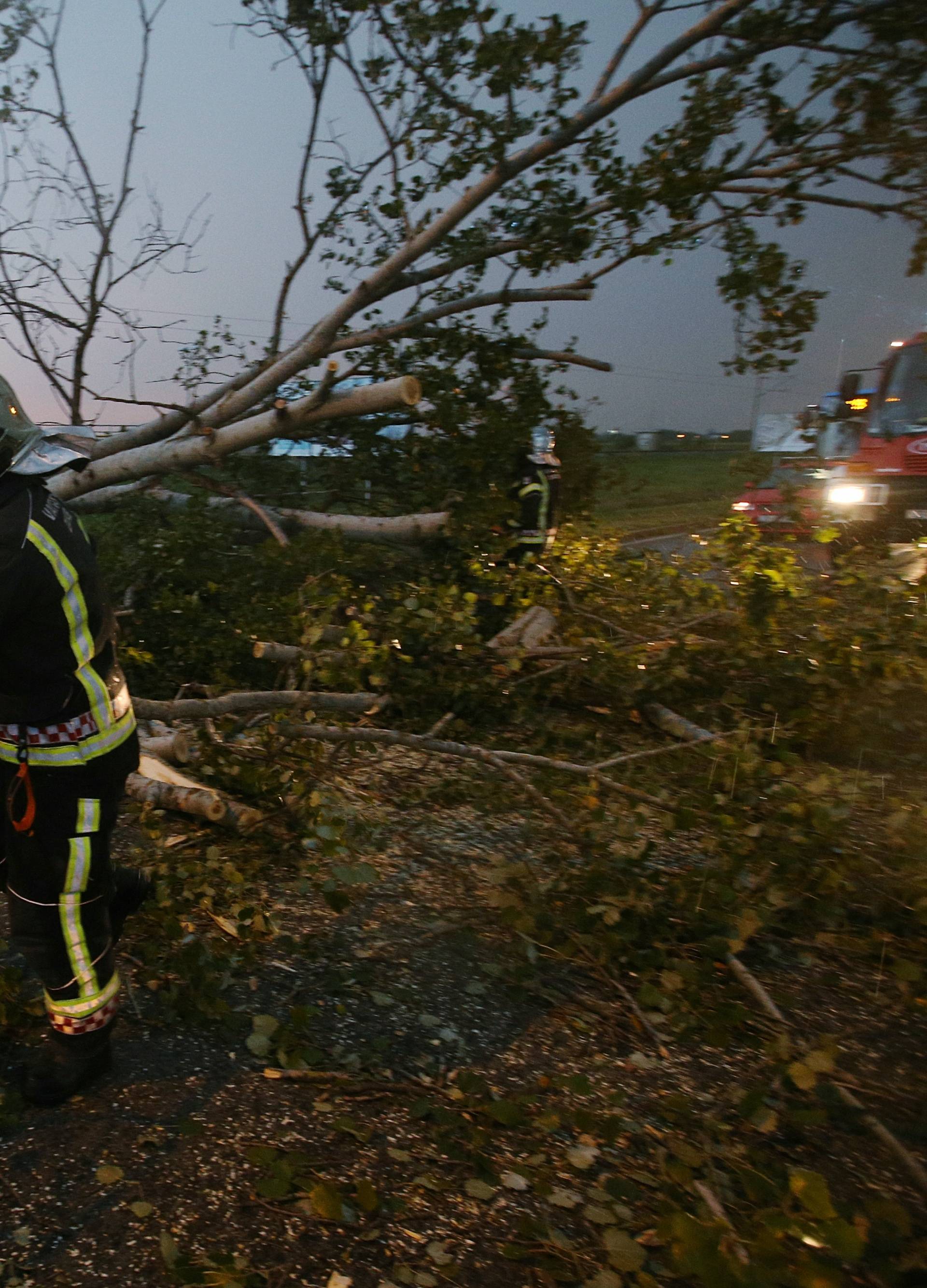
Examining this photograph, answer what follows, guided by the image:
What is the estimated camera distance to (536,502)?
709 centimetres

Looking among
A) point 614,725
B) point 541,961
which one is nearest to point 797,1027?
point 541,961

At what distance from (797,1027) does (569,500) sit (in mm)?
5428

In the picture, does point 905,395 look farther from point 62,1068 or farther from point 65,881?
point 62,1068

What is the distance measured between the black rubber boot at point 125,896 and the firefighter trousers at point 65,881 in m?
0.28

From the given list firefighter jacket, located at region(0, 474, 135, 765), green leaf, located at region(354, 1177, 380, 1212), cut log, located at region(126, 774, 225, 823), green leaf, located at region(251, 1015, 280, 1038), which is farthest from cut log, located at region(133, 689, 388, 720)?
green leaf, located at region(354, 1177, 380, 1212)

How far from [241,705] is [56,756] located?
182 cm

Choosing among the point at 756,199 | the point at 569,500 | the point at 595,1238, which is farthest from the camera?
the point at 569,500

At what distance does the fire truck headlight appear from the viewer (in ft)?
26.8

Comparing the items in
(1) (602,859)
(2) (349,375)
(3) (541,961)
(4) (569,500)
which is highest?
(2) (349,375)

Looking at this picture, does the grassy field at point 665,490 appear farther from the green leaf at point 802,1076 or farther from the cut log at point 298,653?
the green leaf at point 802,1076

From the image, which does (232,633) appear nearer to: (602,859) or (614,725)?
(614,725)

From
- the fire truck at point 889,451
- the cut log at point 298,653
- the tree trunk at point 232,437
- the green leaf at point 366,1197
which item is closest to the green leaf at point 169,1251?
the green leaf at point 366,1197

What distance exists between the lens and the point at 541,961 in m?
3.22

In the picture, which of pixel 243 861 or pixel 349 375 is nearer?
pixel 243 861
